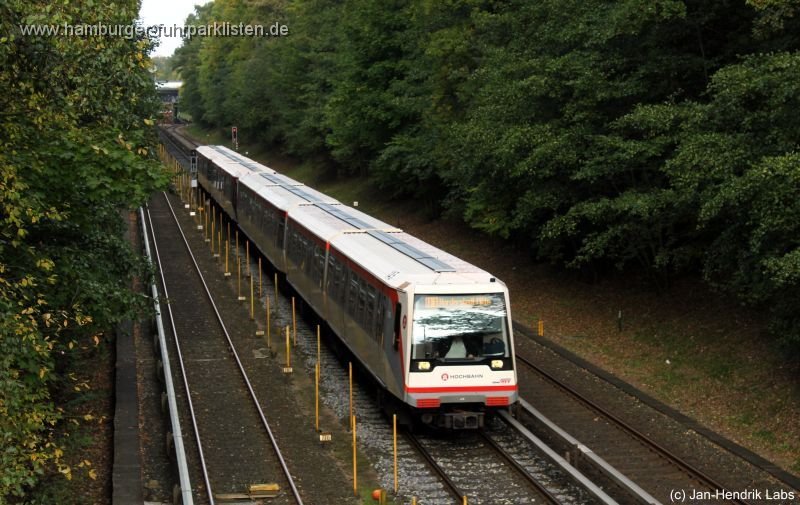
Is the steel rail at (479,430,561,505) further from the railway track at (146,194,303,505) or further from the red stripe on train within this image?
the railway track at (146,194,303,505)

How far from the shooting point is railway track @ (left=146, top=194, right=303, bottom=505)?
1706cm

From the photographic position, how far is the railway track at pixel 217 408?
17062 mm

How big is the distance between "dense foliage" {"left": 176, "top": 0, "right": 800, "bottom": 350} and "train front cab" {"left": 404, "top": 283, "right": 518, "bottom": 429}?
4.63 meters

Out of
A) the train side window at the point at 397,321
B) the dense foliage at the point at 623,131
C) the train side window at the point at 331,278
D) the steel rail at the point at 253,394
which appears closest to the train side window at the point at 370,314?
the train side window at the point at 397,321

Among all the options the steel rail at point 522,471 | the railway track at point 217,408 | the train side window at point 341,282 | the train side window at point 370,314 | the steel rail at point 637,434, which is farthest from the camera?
the train side window at point 341,282

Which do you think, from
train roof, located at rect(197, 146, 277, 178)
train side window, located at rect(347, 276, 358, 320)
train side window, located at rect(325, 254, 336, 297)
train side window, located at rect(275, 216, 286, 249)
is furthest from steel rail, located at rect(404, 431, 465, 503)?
train roof, located at rect(197, 146, 277, 178)

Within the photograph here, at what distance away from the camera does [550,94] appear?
26.8 m

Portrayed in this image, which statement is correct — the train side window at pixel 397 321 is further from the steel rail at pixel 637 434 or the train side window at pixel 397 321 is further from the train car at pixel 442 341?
the steel rail at pixel 637 434

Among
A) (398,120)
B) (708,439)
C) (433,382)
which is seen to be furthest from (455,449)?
(398,120)

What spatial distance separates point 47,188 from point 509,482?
8.37m

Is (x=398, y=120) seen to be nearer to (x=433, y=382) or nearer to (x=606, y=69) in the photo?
(x=606, y=69)

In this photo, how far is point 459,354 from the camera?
18156 mm

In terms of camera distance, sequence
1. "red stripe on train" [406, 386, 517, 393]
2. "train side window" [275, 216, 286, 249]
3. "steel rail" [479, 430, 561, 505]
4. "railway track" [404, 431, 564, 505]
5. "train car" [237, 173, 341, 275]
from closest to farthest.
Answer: "steel rail" [479, 430, 561, 505] < "railway track" [404, 431, 564, 505] < "red stripe on train" [406, 386, 517, 393] < "train side window" [275, 216, 286, 249] < "train car" [237, 173, 341, 275]

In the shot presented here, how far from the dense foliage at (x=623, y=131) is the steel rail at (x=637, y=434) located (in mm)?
3423
